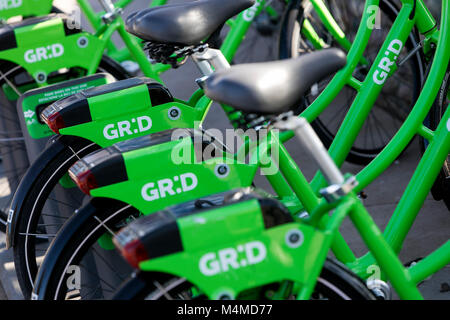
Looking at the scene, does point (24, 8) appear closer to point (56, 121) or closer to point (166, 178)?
point (56, 121)

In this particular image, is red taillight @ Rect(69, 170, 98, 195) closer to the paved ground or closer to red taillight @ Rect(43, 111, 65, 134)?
red taillight @ Rect(43, 111, 65, 134)

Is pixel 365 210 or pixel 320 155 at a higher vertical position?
pixel 320 155

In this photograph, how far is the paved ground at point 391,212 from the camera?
3193 mm

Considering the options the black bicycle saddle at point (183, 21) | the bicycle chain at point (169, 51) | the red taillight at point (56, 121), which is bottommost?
the red taillight at point (56, 121)

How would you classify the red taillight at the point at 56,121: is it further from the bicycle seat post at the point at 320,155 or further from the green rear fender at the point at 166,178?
the bicycle seat post at the point at 320,155

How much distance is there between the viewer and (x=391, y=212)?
3604 millimetres

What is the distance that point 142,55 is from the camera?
12.5 feet

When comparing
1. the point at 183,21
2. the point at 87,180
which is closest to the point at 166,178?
the point at 87,180

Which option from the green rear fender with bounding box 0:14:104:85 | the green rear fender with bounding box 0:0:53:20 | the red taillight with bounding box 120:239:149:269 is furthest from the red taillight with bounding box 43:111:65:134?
the green rear fender with bounding box 0:0:53:20

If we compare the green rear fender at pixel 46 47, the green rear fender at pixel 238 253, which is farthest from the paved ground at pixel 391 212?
the green rear fender at pixel 238 253

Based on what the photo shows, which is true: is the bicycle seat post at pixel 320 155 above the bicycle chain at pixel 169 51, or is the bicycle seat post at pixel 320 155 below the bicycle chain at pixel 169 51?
below

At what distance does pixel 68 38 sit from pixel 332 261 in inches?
85.0

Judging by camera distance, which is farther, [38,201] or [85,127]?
[38,201]
